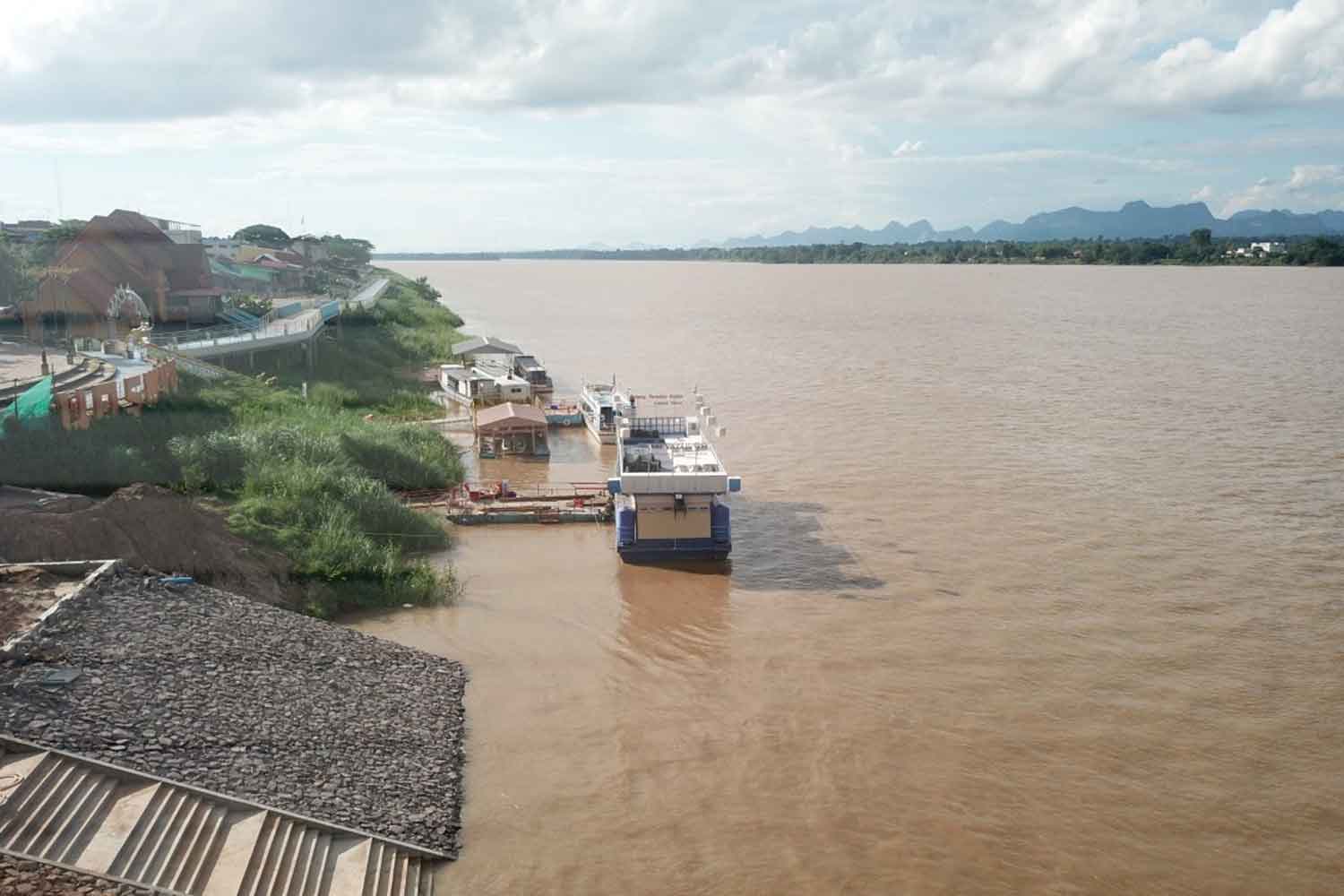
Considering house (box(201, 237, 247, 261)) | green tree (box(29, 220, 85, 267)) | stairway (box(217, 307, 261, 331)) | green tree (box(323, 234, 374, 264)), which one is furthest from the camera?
green tree (box(323, 234, 374, 264))

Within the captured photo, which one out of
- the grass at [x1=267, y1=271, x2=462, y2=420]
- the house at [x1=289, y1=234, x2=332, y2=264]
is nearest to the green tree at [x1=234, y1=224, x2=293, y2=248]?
the house at [x1=289, y1=234, x2=332, y2=264]

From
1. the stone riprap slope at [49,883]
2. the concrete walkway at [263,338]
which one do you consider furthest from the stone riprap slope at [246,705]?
the concrete walkway at [263,338]

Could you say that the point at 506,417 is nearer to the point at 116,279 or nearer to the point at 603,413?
the point at 603,413

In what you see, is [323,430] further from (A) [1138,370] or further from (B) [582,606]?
(A) [1138,370]

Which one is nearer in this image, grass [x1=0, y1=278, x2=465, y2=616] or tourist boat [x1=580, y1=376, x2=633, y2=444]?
grass [x1=0, y1=278, x2=465, y2=616]

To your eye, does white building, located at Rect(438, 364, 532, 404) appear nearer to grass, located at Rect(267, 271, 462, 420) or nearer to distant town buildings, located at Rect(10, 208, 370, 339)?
grass, located at Rect(267, 271, 462, 420)

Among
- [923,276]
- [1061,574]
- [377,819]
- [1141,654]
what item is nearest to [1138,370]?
[1061,574]
